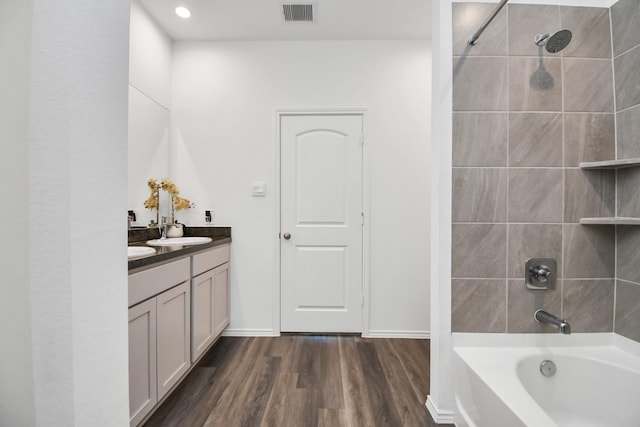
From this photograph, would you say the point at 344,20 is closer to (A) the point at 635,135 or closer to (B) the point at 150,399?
(A) the point at 635,135

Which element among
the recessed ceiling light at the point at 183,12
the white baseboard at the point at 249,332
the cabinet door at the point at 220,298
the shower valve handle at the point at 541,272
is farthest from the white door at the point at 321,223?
the shower valve handle at the point at 541,272

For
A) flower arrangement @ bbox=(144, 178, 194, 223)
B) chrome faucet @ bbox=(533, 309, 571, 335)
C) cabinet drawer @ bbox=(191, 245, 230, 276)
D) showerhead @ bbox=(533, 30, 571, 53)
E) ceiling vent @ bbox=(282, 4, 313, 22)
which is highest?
ceiling vent @ bbox=(282, 4, 313, 22)

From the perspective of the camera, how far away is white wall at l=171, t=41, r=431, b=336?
2539 millimetres

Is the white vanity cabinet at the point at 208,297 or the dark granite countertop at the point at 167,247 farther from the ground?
the dark granite countertop at the point at 167,247

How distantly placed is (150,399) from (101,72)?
4.78 ft

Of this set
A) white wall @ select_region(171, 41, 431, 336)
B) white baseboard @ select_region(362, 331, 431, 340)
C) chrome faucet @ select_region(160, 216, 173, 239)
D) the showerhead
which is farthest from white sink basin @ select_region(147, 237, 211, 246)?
the showerhead

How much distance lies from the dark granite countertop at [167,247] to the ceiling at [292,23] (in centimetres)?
165

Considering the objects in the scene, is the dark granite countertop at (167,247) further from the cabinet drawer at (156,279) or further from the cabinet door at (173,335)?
the cabinet door at (173,335)

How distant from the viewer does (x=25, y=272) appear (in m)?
0.64

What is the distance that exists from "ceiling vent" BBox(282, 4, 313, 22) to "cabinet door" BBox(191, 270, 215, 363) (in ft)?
6.56

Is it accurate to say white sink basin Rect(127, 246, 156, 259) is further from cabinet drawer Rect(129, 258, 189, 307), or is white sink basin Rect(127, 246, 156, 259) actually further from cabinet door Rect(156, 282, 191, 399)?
cabinet door Rect(156, 282, 191, 399)

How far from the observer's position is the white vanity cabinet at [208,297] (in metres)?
1.89

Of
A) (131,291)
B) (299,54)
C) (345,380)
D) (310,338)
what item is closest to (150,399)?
(131,291)

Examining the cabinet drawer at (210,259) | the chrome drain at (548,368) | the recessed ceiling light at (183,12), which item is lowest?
the chrome drain at (548,368)
